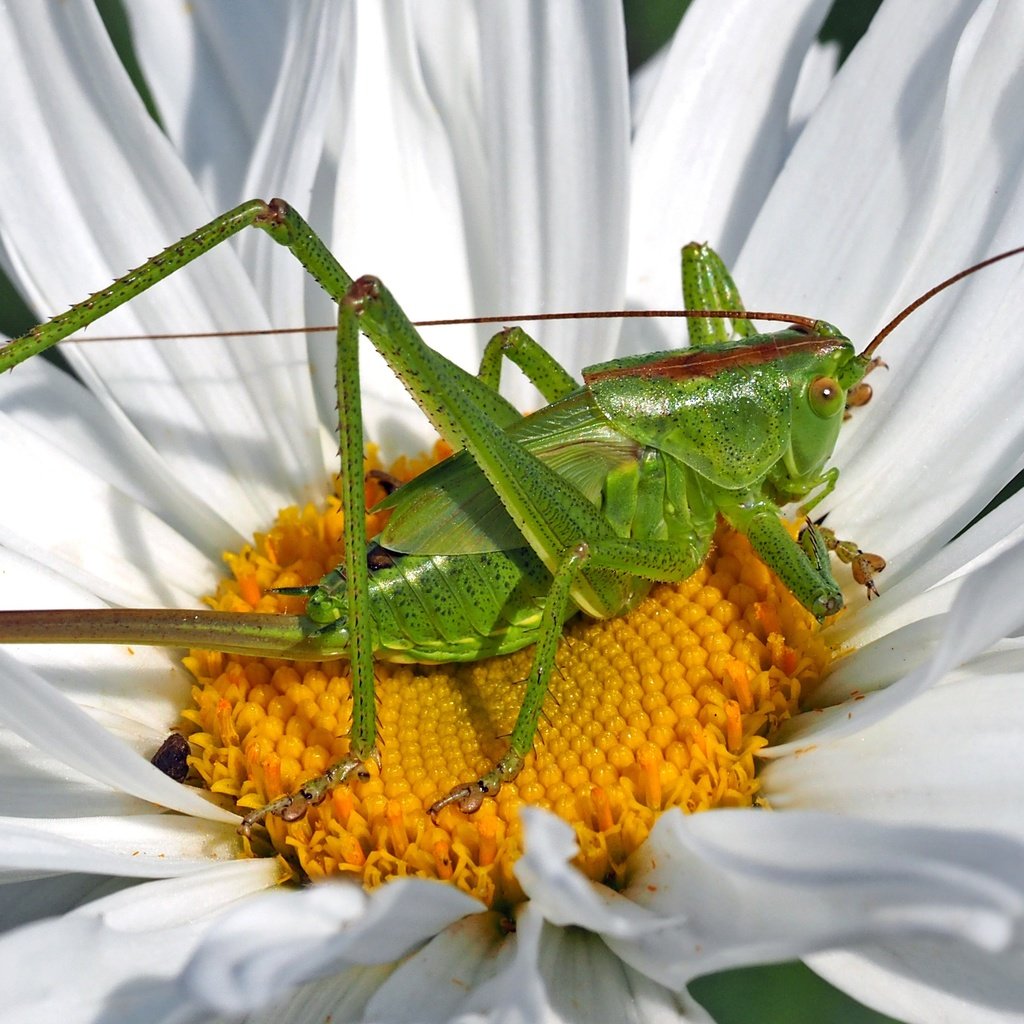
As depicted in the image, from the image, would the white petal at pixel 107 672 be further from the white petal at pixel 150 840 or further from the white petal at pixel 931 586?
the white petal at pixel 931 586

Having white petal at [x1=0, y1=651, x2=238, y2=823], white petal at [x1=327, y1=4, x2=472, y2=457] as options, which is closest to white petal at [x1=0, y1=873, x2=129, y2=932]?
white petal at [x1=0, y1=651, x2=238, y2=823]

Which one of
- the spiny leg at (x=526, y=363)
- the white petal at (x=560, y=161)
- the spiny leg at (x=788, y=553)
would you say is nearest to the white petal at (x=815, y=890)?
the spiny leg at (x=788, y=553)

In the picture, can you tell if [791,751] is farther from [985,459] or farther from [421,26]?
[421,26]

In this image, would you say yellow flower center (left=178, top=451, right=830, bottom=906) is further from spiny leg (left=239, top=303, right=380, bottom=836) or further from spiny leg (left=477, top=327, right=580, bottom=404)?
spiny leg (left=477, top=327, right=580, bottom=404)

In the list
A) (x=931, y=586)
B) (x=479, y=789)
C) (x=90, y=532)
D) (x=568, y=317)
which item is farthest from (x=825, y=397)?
(x=90, y=532)

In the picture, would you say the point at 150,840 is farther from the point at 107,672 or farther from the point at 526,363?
the point at 526,363

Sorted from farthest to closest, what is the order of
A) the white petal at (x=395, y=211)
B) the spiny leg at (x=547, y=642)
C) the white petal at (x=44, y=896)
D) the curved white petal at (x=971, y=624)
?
the white petal at (x=395, y=211) → the white petal at (x=44, y=896) → the spiny leg at (x=547, y=642) → the curved white petal at (x=971, y=624)
